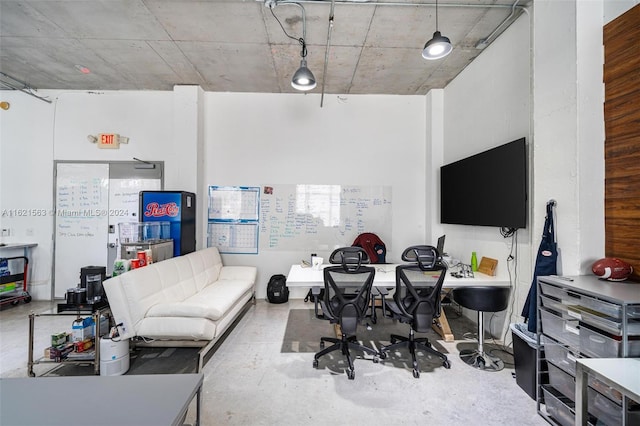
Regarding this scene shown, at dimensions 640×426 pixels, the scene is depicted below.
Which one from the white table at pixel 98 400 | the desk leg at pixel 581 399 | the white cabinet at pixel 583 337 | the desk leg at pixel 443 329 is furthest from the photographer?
the desk leg at pixel 443 329

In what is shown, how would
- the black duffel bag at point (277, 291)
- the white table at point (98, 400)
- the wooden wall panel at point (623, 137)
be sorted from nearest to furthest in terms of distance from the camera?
the white table at point (98, 400) → the wooden wall panel at point (623, 137) → the black duffel bag at point (277, 291)

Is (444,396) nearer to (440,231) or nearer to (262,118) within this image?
(440,231)

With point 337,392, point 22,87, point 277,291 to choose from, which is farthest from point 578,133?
point 22,87

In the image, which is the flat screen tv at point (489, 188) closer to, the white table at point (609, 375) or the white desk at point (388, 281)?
the white desk at point (388, 281)

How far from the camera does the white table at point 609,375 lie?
1.18 metres

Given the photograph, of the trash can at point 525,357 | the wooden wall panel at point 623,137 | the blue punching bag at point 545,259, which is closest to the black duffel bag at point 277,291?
the trash can at point 525,357

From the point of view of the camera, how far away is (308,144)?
181 inches

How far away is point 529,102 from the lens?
2.69 m

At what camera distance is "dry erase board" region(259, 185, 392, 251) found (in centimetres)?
459

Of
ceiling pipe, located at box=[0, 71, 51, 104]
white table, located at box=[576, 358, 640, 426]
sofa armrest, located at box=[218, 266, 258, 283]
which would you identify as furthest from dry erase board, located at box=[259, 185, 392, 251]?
ceiling pipe, located at box=[0, 71, 51, 104]

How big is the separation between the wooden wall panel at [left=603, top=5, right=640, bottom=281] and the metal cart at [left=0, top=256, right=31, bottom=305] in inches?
292

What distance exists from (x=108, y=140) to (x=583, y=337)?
6350 millimetres

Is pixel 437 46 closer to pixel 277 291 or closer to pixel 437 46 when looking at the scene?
pixel 437 46

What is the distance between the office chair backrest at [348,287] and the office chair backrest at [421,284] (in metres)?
0.32
